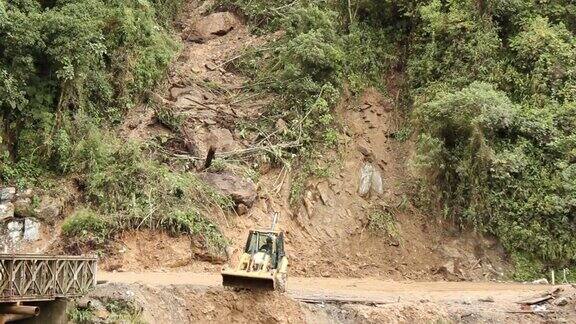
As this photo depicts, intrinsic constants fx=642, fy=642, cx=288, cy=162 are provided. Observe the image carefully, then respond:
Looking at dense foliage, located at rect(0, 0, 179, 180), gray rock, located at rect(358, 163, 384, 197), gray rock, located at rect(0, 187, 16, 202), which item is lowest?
gray rock, located at rect(0, 187, 16, 202)

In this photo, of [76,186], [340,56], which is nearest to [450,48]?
[340,56]

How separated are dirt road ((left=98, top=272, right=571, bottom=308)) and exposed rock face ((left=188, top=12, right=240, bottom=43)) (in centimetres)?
1213

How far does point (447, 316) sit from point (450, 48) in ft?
37.1

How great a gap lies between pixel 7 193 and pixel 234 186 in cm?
604

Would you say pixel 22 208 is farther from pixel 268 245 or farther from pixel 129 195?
pixel 268 245

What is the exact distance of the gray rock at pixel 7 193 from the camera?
16.3 m

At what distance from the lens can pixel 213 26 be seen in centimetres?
2573

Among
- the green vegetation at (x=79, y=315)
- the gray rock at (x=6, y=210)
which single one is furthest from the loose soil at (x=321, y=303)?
the gray rock at (x=6, y=210)

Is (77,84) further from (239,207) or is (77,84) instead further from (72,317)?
(72,317)

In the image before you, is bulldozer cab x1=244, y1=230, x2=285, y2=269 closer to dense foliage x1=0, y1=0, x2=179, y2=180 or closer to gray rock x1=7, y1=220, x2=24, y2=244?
gray rock x1=7, y1=220, x2=24, y2=244

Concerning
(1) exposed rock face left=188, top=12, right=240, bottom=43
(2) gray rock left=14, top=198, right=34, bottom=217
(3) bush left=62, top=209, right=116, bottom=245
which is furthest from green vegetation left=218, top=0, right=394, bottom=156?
(2) gray rock left=14, top=198, right=34, bottom=217

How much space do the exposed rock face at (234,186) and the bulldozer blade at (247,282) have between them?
5631 millimetres

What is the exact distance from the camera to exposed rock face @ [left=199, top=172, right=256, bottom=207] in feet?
60.5

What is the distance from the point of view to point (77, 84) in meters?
18.1
